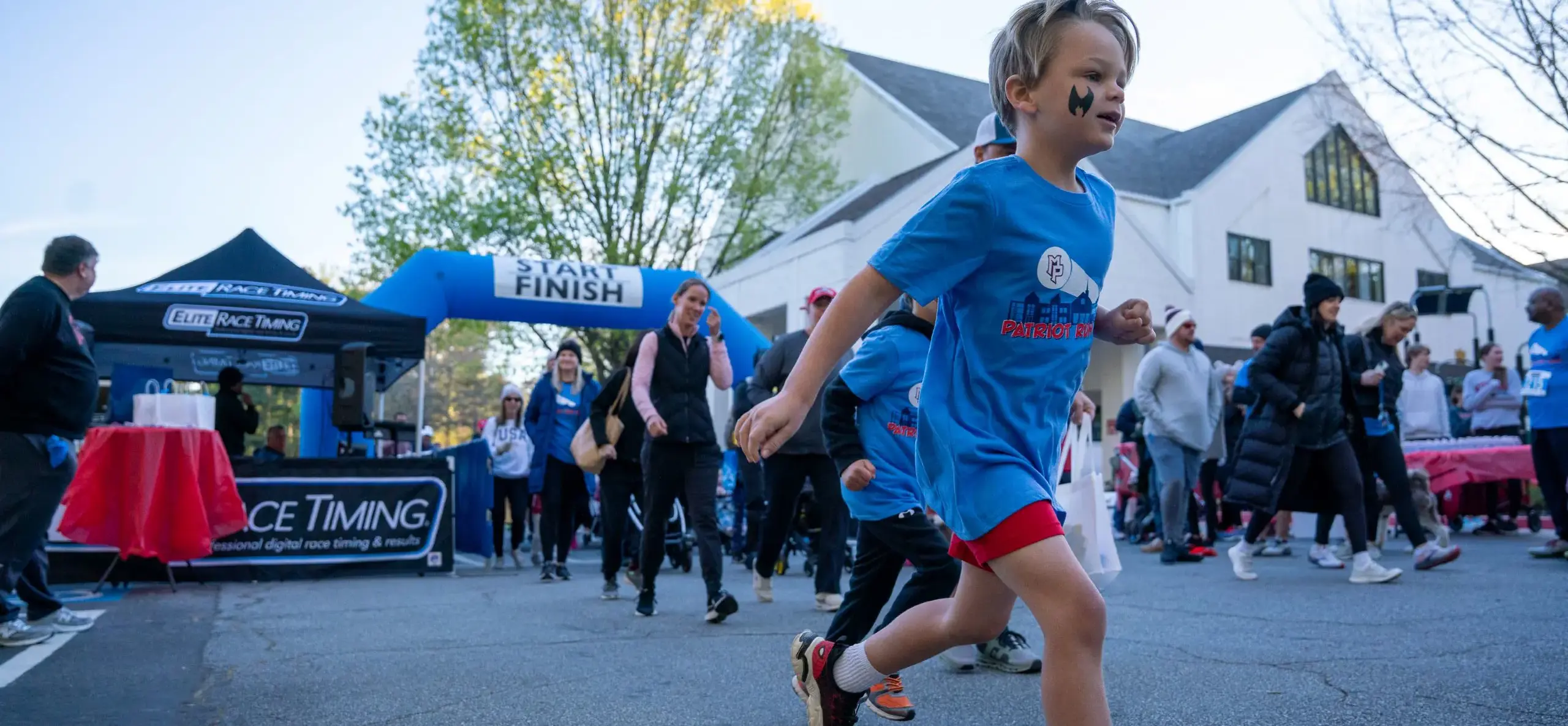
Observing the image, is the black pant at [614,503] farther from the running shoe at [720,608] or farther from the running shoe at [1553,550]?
the running shoe at [1553,550]

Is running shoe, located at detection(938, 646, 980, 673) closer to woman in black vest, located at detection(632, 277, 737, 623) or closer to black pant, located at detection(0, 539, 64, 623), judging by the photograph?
woman in black vest, located at detection(632, 277, 737, 623)

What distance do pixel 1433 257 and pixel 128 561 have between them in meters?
34.0

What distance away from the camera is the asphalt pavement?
3.84 m

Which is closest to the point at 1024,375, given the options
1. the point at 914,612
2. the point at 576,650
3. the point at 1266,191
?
the point at 914,612

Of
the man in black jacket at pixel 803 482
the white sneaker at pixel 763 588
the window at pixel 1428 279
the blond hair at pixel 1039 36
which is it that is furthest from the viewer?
the window at pixel 1428 279

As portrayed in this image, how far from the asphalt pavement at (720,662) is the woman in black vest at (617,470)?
1.03 ft

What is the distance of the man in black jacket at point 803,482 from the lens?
6.56 m

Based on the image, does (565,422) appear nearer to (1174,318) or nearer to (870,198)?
(1174,318)

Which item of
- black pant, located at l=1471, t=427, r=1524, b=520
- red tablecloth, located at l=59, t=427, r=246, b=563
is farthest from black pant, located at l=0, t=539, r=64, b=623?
black pant, located at l=1471, t=427, r=1524, b=520

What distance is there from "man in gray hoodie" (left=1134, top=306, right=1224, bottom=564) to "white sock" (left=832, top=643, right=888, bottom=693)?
6846 mm

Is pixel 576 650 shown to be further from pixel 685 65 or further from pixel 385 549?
pixel 685 65

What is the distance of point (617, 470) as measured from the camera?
7.89m

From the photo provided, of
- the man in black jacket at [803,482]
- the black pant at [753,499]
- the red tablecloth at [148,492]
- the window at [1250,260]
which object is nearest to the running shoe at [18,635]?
the red tablecloth at [148,492]

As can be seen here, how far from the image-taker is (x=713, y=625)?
20.7ft
